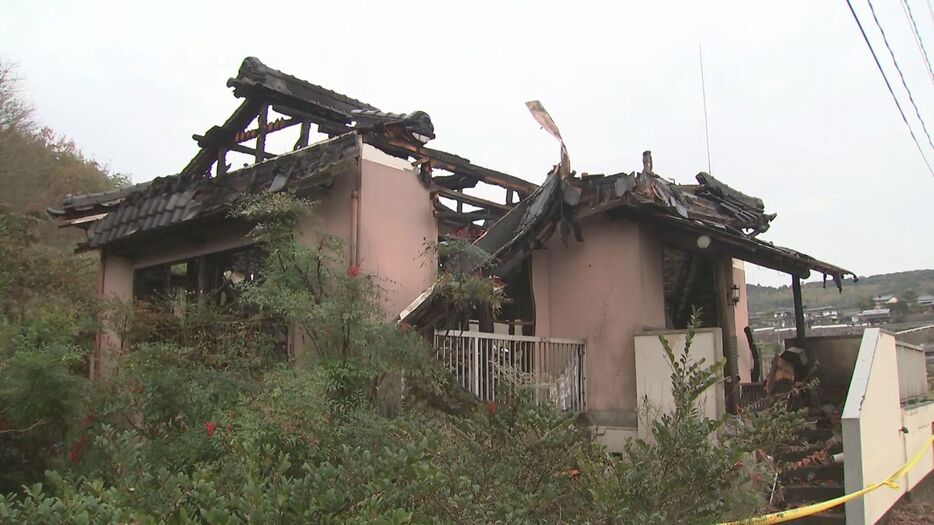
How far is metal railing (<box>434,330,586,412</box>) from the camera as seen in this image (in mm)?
7254

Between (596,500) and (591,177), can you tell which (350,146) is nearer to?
(591,177)

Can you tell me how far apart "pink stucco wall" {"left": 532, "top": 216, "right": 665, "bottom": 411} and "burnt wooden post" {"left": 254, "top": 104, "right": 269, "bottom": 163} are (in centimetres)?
437

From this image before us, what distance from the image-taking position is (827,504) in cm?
616

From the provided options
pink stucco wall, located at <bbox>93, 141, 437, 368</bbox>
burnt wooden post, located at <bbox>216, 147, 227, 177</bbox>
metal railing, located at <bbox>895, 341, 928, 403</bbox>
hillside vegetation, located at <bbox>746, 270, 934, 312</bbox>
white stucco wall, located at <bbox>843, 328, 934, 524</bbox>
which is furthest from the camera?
hillside vegetation, located at <bbox>746, 270, 934, 312</bbox>

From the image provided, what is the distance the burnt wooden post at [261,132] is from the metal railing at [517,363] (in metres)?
4.68

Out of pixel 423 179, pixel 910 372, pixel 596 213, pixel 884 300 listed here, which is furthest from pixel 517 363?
pixel 884 300

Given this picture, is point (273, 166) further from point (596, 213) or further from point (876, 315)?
point (876, 315)

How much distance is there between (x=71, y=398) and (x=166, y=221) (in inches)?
113

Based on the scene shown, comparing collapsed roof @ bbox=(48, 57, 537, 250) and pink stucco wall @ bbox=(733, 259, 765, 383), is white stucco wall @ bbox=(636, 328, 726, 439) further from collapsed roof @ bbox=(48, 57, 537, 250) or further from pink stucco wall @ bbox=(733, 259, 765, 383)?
pink stucco wall @ bbox=(733, 259, 765, 383)

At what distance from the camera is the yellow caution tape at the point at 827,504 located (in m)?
4.68

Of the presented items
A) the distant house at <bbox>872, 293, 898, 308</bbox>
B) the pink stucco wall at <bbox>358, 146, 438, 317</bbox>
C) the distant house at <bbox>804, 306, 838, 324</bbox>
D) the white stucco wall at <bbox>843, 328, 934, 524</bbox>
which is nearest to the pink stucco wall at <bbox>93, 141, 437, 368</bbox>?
→ the pink stucco wall at <bbox>358, 146, 438, 317</bbox>

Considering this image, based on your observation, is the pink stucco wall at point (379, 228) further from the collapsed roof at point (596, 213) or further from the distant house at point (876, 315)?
the distant house at point (876, 315)

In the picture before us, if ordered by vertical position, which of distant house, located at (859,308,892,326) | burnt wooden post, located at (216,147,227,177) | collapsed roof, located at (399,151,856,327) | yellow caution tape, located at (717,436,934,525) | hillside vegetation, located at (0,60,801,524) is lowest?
yellow caution tape, located at (717,436,934,525)

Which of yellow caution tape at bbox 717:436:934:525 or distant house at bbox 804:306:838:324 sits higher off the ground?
distant house at bbox 804:306:838:324
